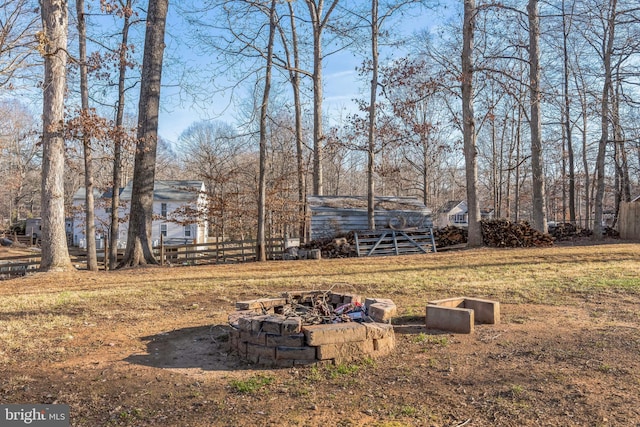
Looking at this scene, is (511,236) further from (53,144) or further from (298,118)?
(53,144)

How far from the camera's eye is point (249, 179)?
92.9ft

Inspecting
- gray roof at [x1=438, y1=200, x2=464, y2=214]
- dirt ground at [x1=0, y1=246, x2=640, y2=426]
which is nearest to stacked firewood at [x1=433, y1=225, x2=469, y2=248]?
dirt ground at [x1=0, y1=246, x2=640, y2=426]

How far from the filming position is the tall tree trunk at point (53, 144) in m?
11.1

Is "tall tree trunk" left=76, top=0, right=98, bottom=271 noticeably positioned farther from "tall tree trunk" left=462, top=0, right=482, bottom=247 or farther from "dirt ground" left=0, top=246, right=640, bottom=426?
"tall tree trunk" left=462, top=0, right=482, bottom=247

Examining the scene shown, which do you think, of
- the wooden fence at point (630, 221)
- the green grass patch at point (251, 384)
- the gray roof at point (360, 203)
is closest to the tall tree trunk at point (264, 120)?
the gray roof at point (360, 203)

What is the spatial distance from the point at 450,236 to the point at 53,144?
14.0 meters

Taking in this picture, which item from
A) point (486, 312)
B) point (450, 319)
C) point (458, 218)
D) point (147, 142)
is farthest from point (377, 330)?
point (458, 218)

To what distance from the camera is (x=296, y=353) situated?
4383 mm

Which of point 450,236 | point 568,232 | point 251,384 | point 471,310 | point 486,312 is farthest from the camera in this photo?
point 568,232

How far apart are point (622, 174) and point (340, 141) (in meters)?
18.4

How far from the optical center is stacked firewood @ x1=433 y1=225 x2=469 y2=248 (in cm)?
1850

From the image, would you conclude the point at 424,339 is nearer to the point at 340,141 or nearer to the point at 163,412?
the point at 163,412

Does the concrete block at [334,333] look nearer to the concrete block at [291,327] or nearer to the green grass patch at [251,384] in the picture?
the concrete block at [291,327]

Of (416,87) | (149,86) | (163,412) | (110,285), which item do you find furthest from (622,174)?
(163,412)
